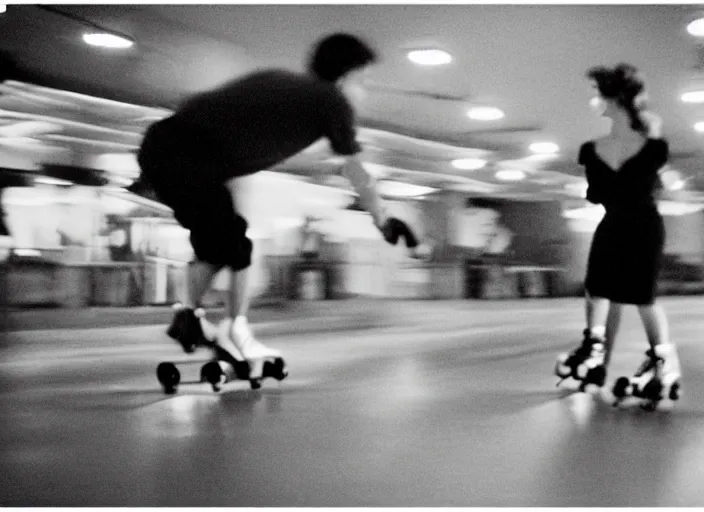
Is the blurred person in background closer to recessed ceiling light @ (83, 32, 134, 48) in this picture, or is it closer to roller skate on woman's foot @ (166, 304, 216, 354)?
roller skate on woman's foot @ (166, 304, 216, 354)

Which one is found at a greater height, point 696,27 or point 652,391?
point 696,27

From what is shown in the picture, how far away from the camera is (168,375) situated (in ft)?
6.48

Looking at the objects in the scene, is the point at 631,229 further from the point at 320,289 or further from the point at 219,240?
the point at 219,240

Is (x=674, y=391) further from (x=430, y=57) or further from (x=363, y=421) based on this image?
(x=430, y=57)

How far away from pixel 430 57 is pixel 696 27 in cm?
78

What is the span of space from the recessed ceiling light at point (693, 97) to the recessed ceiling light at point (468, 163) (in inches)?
24.1

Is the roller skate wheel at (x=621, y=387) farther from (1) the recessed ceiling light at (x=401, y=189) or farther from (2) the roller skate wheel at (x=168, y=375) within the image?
(2) the roller skate wheel at (x=168, y=375)

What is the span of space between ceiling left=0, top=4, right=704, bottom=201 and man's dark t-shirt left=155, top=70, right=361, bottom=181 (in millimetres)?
53

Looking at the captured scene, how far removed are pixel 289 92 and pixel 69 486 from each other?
47.3 inches

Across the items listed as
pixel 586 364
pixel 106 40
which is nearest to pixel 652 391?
pixel 586 364

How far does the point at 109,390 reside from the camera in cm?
201

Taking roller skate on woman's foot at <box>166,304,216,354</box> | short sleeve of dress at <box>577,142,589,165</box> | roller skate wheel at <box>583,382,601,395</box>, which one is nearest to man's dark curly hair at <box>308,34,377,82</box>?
short sleeve of dress at <box>577,142,589,165</box>

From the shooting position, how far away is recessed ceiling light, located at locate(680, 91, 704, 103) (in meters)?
1.96

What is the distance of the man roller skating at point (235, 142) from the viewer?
6.44 ft
